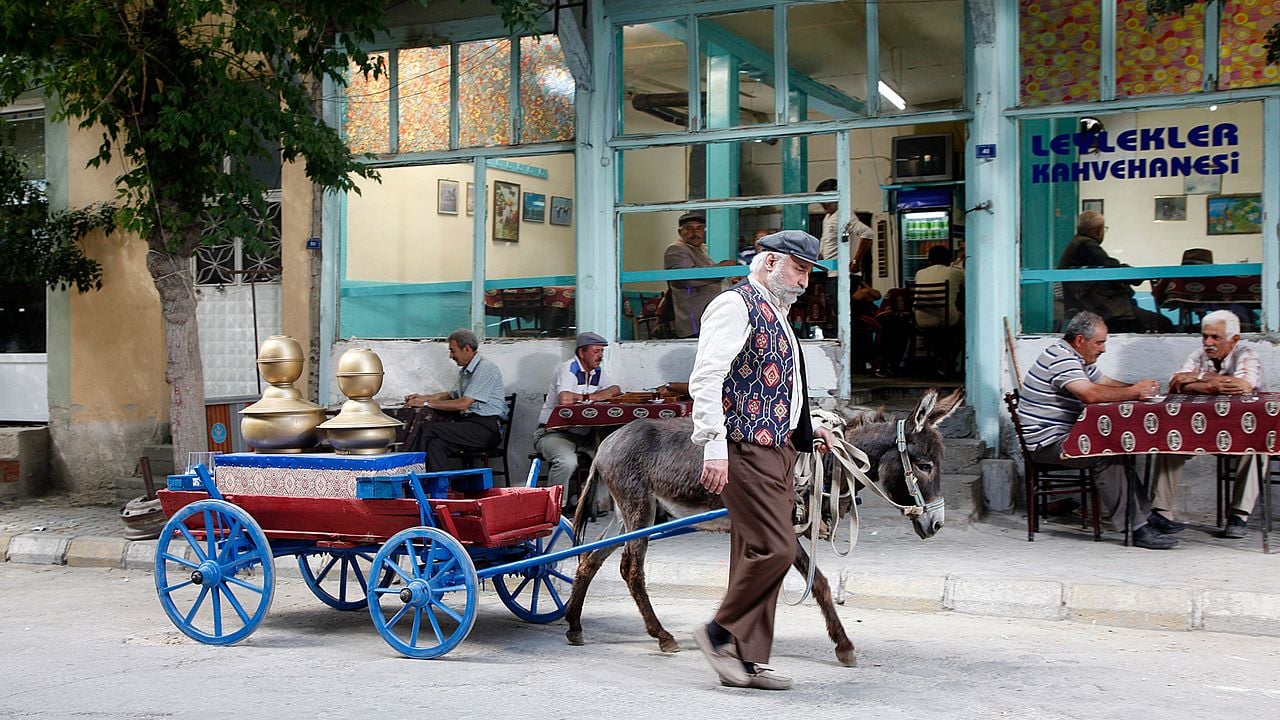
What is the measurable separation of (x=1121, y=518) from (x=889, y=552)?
5.43 ft

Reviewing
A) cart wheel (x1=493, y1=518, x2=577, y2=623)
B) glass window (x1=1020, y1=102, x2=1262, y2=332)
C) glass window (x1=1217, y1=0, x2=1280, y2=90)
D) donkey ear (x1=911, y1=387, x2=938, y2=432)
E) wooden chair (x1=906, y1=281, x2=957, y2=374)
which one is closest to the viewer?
donkey ear (x1=911, y1=387, x2=938, y2=432)

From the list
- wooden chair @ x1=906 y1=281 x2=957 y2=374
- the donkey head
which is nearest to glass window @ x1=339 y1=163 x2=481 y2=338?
wooden chair @ x1=906 y1=281 x2=957 y2=374

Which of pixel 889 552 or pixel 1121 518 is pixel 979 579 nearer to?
pixel 889 552

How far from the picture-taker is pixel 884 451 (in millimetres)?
5629

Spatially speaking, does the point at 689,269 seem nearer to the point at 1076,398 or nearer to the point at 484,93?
the point at 484,93

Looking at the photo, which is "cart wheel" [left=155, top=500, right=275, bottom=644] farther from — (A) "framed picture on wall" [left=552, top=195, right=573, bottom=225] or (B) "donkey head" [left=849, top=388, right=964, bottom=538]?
(A) "framed picture on wall" [left=552, top=195, right=573, bottom=225]

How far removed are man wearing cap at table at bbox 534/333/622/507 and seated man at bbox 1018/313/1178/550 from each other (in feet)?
10.6

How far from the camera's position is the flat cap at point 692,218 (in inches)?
414

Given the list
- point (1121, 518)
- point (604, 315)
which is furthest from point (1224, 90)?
point (604, 315)

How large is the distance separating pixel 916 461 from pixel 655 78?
612cm

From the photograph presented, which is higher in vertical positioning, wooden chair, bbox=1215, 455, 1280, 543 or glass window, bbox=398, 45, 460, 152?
glass window, bbox=398, 45, 460, 152

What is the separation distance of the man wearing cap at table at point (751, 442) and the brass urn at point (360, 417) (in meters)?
1.86

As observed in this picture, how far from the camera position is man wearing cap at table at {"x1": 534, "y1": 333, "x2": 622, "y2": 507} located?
9.61 metres

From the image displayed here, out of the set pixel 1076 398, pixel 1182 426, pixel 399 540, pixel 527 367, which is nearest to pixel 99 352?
pixel 527 367
